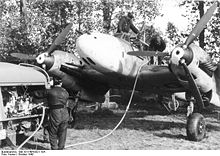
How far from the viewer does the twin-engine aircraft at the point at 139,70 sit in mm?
9406

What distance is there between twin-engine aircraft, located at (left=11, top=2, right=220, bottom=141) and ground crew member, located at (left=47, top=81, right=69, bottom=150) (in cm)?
254

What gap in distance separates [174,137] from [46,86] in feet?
14.7

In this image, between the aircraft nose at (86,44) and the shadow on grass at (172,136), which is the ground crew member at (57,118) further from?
the shadow on grass at (172,136)

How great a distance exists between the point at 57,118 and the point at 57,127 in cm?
23

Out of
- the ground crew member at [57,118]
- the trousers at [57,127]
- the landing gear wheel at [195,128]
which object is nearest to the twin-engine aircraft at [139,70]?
the landing gear wheel at [195,128]

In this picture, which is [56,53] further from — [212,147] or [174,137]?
[212,147]

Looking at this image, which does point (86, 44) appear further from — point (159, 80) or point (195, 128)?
point (195, 128)

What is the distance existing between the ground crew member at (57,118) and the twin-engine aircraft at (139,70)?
2543 mm

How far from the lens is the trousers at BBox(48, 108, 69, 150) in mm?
7758

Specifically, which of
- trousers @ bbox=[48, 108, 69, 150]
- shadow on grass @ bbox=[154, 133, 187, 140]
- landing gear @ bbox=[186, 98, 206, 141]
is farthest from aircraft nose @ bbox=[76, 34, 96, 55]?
landing gear @ bbox=[186, 98, 206, 141]

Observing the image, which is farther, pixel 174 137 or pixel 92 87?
pixel 92 87

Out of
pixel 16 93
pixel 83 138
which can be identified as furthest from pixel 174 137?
pixel 16 93

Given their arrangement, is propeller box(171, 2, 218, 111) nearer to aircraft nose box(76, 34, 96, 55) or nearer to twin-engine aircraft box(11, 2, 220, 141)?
twin-engine aircraft box(11, 2, 220, 141)

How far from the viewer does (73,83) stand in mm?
12594
